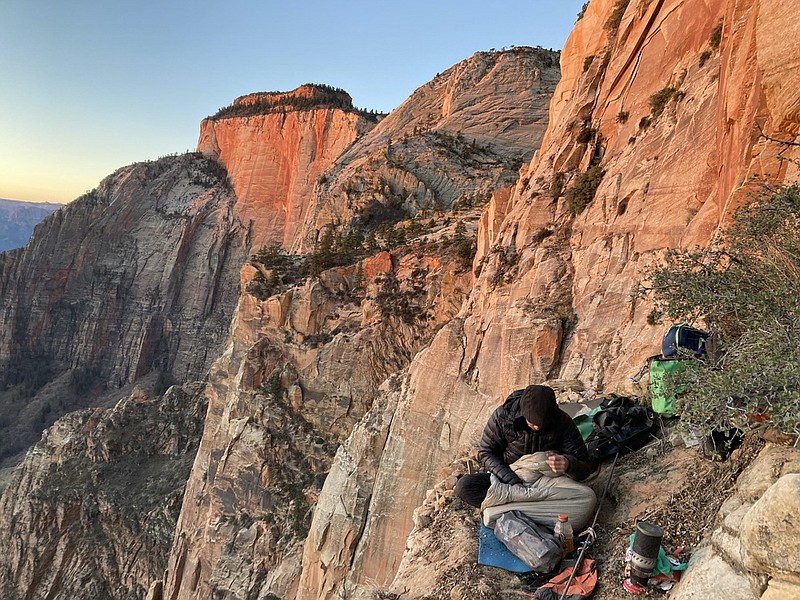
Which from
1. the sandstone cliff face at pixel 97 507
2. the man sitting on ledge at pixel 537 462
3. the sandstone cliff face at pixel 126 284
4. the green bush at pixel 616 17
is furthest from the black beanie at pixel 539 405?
the sandstone cliff face at pixel 126 284

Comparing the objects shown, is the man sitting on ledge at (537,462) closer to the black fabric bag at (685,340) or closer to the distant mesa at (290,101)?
the black fabric bag at (685,340)

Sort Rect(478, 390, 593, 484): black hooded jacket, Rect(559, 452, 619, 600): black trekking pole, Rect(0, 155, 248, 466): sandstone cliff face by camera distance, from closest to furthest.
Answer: Rect(559, 452, 619, 600): black trekking pole → Rect(478, 390, 593, 484): black hooded jacket → Rect(0, 155, 248, 466): sandstone cliff face

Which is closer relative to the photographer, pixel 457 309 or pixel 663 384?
pixel 663 384

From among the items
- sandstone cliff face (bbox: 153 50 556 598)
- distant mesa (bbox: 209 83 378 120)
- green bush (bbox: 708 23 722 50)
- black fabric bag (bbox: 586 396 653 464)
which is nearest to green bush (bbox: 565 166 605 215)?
green bush (bbox: 708 23 722 50)

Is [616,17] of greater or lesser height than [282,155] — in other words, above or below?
below

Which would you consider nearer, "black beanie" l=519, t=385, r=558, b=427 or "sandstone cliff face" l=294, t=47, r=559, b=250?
"black beanie" l=519, t=385, r=558, b=427

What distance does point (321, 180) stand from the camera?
34.8m

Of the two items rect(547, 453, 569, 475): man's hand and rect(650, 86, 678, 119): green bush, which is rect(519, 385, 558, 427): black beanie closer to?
rect(547, 453, 569, 475): man's hand

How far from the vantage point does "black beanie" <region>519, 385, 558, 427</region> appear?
3896mm

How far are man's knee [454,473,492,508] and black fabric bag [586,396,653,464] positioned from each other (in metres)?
1.00

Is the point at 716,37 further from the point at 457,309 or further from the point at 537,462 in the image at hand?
the point at 457,309

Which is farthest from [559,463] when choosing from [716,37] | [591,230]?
[716,37]

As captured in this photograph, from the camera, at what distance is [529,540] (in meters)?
3.59

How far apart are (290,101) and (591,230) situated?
57.1 meters
